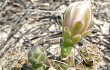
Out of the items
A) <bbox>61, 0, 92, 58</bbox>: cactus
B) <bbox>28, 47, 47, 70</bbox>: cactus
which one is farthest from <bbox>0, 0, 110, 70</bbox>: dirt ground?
<bbox>61, 0, 92, 58</bbox>: cactus

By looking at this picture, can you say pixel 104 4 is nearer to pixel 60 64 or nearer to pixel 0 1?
pixel 0 1

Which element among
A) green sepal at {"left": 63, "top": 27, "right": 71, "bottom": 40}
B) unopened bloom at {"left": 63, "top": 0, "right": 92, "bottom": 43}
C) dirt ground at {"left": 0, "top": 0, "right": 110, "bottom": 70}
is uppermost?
unopened bloom at {"left": 63, "top": 0, "right": 92, "bottom": 43}

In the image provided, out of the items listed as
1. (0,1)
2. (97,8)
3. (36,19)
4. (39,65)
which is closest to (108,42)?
(97,8)

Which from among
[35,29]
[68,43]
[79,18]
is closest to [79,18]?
[79,18]

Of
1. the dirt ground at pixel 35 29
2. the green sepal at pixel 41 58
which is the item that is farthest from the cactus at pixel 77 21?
the dirt ground at pixel 35 29

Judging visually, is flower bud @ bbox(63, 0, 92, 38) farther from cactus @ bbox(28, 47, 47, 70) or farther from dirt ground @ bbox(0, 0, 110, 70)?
dirt ground @ bbox(0, 0, 110, 70)

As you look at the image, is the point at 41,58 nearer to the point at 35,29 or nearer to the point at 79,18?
the point at 79,18
